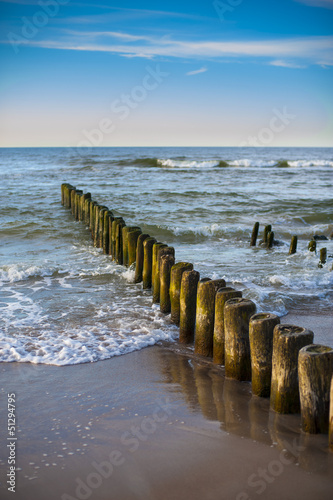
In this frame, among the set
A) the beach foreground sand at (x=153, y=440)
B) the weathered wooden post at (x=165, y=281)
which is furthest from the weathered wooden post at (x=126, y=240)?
the beach foreground sand at (x=153, y=440)

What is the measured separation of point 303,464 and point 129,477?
3.89ft

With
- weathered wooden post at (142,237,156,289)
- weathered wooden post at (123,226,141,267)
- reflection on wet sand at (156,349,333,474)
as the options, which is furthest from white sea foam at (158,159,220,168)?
reflection on wet sand at (156,349,333,474)

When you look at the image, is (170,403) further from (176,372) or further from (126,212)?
(126,212)

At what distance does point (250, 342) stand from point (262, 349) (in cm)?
13

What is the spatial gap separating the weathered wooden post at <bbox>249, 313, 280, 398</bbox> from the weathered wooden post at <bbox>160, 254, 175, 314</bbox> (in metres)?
2.43

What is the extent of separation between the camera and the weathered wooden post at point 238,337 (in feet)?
14.4

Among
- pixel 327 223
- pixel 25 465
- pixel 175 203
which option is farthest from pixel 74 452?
pixel 175 203

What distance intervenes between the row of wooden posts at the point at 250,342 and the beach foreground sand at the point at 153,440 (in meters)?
0.16

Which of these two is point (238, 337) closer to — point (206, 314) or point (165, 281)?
point (206, 314)

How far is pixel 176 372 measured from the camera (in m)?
4.88

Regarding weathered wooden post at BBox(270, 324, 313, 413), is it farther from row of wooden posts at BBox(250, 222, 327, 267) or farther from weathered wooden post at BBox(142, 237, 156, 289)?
row of wooden posts at BBox(250, 222, 327, 267)

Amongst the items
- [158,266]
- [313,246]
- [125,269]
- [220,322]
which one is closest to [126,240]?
[125,269]

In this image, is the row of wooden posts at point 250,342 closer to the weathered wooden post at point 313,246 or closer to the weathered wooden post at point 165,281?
the weathered wooden post at point 165,281

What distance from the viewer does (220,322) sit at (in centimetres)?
484
